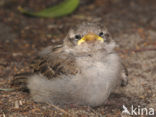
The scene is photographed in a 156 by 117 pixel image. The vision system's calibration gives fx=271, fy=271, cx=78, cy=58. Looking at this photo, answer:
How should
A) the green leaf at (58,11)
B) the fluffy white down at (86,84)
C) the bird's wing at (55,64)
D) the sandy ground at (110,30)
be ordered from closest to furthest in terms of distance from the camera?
the fluffy white down at (86,84) → the bird's wing at (55,64) → the sandy ground at (110,30) → the green leaf at (58,11)

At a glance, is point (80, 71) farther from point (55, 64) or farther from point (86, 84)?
point (55, 64)

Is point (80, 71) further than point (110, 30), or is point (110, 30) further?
point (110, 30)

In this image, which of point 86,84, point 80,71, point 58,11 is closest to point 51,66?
point 80,71

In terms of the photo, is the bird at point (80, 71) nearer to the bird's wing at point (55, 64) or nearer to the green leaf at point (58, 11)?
the bird's wing at point (55, 64)

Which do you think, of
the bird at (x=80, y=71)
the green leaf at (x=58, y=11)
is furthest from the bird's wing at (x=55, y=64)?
the green leaf at (x=58, y=11)

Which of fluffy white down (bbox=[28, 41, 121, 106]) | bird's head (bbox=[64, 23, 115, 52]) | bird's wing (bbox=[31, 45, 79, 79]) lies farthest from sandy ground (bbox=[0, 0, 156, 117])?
bird's head (bbox=[64, 23, 115, 52])

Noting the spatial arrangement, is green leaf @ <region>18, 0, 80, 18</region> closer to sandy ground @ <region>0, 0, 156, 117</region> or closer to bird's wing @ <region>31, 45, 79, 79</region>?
sandy ground @ <region>0, 0, 156, 117</region>
